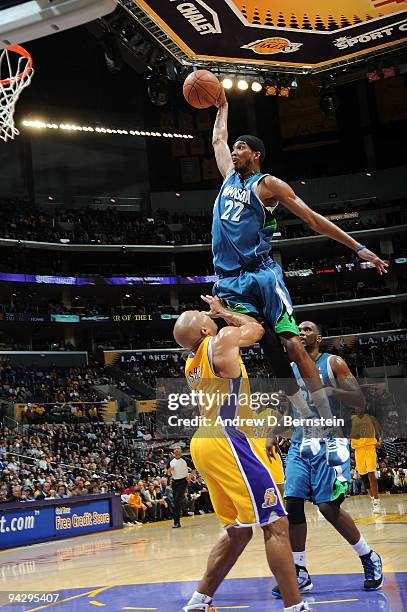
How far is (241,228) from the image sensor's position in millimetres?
5336

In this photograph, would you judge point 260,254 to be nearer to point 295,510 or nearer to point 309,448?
point 309,448

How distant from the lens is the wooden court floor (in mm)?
6262

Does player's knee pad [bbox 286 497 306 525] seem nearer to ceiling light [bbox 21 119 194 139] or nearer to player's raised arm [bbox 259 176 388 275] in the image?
player's raised arm [bbox 259 176 388 275]

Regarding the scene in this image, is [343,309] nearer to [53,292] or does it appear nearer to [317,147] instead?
[317,147]

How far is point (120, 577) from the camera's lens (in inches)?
334

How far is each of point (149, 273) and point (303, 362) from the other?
35.9 metres

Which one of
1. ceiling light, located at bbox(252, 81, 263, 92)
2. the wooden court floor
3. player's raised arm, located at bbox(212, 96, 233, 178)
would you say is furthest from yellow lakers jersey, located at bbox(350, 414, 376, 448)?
player's raised arm, located at bbox(212, 96, 233, 178)

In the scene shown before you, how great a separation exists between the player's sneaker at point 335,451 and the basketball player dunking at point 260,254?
125cm

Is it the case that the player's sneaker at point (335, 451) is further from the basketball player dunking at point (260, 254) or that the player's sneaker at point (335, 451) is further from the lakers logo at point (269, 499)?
the lakers logo at point (269, 499)

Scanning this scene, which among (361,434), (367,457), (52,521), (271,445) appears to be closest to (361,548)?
(271,445)

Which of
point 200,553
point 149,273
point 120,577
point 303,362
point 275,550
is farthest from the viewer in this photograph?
point 149,273

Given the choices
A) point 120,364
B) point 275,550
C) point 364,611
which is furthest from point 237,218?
point 120,364

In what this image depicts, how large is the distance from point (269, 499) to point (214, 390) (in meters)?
0.80

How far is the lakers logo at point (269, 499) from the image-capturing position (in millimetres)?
4910
